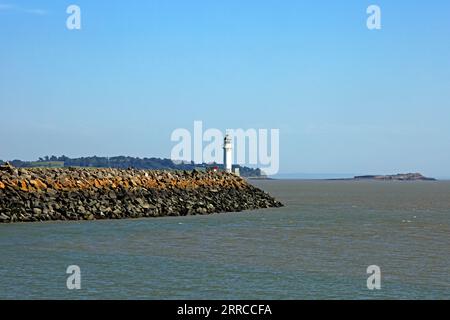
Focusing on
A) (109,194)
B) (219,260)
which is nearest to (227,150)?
(109,194)

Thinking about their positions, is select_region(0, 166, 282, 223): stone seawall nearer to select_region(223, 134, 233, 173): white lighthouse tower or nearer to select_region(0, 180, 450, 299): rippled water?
select_region(0, 180, 450, 299): rippled water

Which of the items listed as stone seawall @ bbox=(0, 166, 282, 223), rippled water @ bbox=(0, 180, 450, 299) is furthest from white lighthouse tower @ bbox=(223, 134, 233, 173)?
rippled water @ bbox=(0, 180, 450, 299)

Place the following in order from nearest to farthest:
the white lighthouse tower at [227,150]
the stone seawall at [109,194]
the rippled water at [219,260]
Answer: the rippled water at [219,260], the stone seawall at [109,194], the white lighthouse tower at [227,150]

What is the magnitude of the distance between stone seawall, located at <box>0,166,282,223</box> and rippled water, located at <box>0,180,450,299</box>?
2.74m

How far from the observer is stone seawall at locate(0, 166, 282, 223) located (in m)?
41.5

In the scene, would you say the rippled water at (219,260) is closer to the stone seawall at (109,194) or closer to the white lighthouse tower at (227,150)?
the stone seawall at (109,194)

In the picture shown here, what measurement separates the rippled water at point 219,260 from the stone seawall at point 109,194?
2739 millimetres

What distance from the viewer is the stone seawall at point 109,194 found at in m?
41.5

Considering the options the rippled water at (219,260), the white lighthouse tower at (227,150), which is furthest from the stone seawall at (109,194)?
the white lighthouse tower at (227,150)

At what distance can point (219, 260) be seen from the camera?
25047mm

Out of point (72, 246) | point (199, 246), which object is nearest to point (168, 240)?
point (199, 246)
